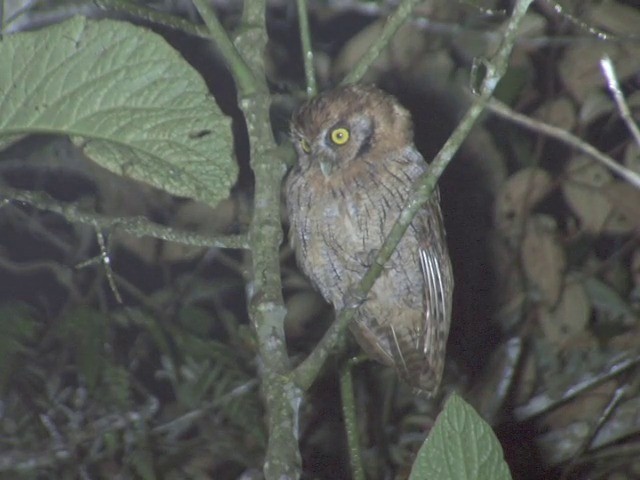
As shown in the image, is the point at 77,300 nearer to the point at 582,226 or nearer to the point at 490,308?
the point at 490,308

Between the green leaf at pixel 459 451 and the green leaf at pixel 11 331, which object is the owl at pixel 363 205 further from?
the green leaf at pixel 459 451

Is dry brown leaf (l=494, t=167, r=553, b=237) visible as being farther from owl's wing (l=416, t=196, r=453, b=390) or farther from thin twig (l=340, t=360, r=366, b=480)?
thin twig (l=340, t=360, r=366, b=480)

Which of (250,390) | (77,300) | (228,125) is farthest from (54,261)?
(228,125)

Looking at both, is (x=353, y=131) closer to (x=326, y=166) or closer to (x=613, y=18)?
(x=326, y=166)

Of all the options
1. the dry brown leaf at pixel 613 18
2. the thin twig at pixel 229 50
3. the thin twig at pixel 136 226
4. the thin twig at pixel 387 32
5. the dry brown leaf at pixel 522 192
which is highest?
the dry brown leaf at pixel 613 18

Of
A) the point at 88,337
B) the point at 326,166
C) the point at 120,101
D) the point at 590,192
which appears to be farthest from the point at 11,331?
the point at 120,101

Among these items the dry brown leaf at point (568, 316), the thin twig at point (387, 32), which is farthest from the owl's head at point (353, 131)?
the dry brown leaf at point (568, 316)
